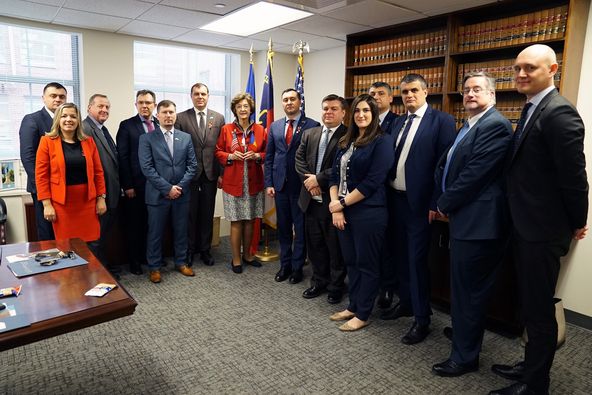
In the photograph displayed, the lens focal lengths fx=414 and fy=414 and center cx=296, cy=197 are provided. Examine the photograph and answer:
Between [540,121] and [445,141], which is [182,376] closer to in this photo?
[445,141]

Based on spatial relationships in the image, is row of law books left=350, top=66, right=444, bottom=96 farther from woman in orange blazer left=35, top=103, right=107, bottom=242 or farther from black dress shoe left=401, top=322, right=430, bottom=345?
woman in orange blazer left=35, top=103, right=107, bottom=242

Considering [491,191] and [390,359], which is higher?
[491,191]

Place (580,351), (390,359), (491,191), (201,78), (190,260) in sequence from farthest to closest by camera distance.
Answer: (201,78), (190,260), (580,351), (390,359), (491,191)

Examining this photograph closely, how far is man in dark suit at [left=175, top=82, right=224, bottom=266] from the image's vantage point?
3826mm

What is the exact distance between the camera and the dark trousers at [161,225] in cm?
350

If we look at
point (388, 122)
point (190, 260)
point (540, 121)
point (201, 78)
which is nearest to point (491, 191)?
point (540, 121)

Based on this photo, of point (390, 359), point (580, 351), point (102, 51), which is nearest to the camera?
point (390, 359)

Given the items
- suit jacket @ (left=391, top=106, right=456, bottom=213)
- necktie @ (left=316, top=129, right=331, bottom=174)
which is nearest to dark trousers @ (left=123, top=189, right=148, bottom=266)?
necktie @ (left=316, top=129, right=331, bottom=174)

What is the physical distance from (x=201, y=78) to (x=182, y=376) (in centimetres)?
458

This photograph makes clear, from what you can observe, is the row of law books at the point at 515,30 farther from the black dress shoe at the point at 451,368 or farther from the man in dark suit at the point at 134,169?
the man in dark suit at the point at 134,169

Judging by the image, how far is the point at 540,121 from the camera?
1.81m

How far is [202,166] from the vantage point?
3873mm

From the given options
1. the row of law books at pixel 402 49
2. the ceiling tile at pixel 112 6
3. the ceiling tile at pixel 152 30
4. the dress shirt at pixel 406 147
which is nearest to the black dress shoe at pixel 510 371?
the dress shirt at pixel 406 147

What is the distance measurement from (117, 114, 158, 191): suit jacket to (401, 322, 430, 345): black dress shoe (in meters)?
2.48
